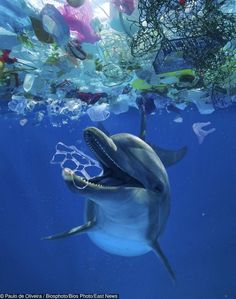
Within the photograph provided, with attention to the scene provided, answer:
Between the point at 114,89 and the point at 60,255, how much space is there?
1542 cm

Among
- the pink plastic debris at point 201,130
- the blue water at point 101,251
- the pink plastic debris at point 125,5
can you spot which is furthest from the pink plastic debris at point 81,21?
the pink plastic debris at point 201,130

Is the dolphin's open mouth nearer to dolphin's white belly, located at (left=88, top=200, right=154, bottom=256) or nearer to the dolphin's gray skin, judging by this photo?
the dolphin's gray skin

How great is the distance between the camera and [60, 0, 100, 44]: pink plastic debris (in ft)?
21.8

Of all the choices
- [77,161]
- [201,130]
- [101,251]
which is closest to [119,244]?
[77,161]

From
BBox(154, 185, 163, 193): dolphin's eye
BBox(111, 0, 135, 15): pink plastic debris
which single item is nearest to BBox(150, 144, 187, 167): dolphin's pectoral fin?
BBox(154, 185, 163, 193): dolphin's eye

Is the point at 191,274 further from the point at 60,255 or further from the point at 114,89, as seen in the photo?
the point at 114,89

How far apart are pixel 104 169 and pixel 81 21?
313cm

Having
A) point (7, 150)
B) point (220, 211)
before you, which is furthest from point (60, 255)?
point (220, 211)

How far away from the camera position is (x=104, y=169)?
5.49 meters

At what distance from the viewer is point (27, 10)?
22.2ft

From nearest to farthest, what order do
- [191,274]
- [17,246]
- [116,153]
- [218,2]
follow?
[116,153] → [218,2] → [191,274] → [17,246]

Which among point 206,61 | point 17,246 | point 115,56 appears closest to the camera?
point 206,61

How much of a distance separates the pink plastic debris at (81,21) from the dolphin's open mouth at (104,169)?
2982 mm

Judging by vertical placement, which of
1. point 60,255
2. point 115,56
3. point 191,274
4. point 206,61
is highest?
point 115,56
